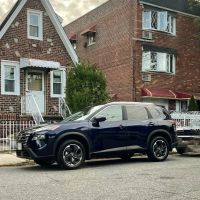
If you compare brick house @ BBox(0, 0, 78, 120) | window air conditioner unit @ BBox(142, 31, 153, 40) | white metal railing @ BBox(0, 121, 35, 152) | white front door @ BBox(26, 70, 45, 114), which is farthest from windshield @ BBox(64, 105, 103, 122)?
window air conditioner unit @ BBox(142, 31, 153, 40)

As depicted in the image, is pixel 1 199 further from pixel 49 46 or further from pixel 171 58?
pixel 171 58

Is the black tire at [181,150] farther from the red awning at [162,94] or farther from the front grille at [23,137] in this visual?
the red awning at [162,94]

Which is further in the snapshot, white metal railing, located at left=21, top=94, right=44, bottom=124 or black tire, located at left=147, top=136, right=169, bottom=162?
white metal railing, located at left=21, top=94, right=44, bottom=124

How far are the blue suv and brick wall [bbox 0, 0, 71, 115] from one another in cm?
998

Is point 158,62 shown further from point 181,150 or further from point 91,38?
point 181,150

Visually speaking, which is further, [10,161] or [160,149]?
[10,161]

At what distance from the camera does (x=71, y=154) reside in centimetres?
1224

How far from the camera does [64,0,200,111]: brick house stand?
29.1m

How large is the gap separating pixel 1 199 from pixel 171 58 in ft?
80.1

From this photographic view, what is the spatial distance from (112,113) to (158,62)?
1747 centimetres

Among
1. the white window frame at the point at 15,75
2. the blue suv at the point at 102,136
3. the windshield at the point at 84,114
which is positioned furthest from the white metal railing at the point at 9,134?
the windshield at the point at 84,114

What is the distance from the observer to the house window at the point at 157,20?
29703 mm

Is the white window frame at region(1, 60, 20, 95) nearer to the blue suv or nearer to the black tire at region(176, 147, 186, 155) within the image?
the black tire at region(176, 147, 186, 155)

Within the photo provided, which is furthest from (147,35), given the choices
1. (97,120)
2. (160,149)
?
(97,120)
